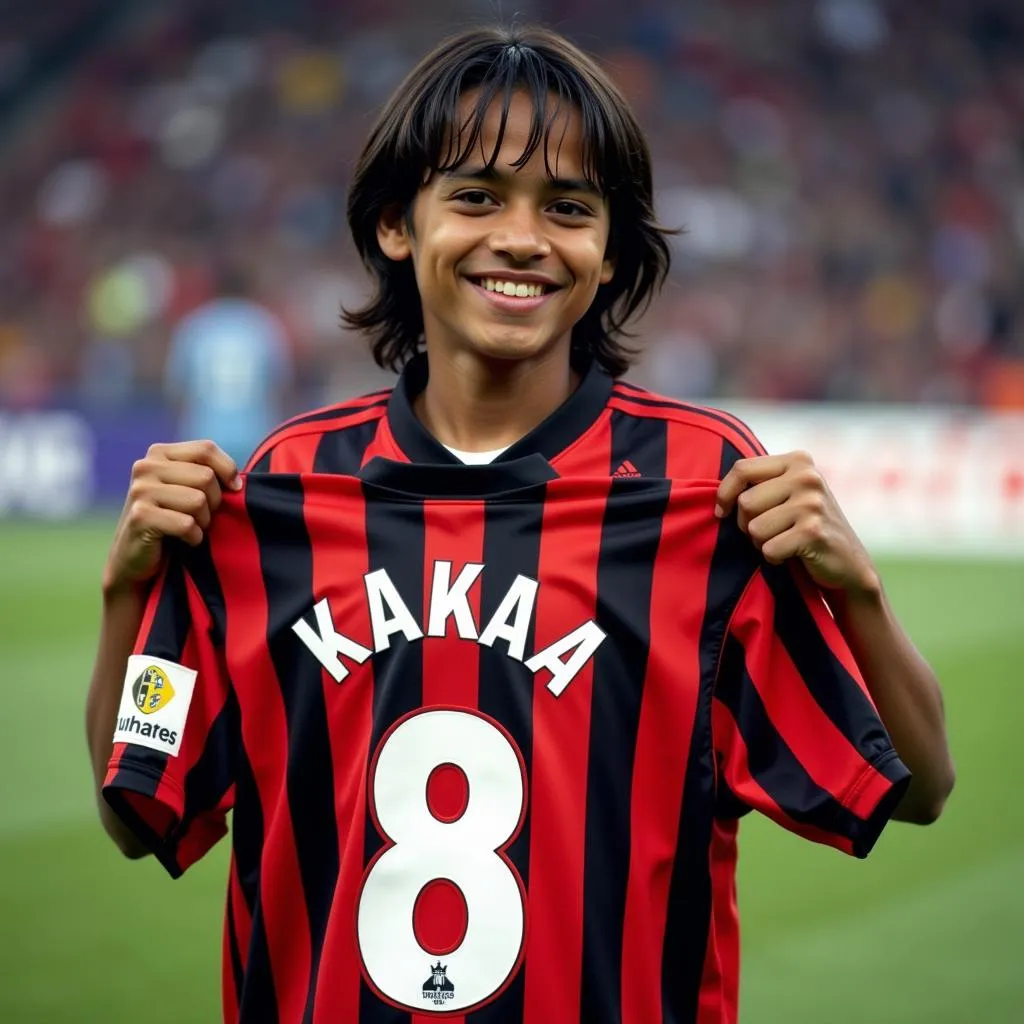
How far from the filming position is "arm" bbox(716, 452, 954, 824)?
1.82 metres

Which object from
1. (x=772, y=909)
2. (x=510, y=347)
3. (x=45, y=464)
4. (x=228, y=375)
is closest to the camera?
(x=510, y=347)

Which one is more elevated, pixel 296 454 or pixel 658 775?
pixel 296 454

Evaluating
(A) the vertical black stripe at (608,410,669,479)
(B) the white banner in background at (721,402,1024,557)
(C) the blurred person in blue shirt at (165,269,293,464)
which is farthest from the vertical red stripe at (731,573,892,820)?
(C) the blurred person in blue shirt at (165,269,293,464)

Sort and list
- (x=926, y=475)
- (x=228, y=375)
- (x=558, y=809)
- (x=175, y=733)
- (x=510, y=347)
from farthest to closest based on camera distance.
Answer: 1. (x=228, y=375)
2. (x=926, y=475)
3. (x=510, y=347)
4. (x=175, y=733)
5. (x=558, y=809)

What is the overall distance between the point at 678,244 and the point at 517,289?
44.8 feet

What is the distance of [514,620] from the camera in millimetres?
1862

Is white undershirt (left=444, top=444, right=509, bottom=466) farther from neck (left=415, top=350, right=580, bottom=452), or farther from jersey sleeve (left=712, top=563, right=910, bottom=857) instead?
jersey sleeve (left=712, top=563, right=910, bottom=857)

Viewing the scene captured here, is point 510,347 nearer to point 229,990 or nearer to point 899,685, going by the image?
point 899,685

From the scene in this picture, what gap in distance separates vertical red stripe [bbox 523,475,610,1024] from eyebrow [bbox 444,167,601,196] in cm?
48

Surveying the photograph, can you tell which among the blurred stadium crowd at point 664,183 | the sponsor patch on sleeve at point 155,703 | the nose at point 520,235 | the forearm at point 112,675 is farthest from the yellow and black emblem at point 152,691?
the blurred stadium crowd at point 664,183

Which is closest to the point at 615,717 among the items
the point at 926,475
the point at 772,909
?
the point at 772,909

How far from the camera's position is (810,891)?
14.1ft

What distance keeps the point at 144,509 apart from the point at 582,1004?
82 centimetres

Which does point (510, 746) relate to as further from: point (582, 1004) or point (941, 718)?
point (941, 718)
